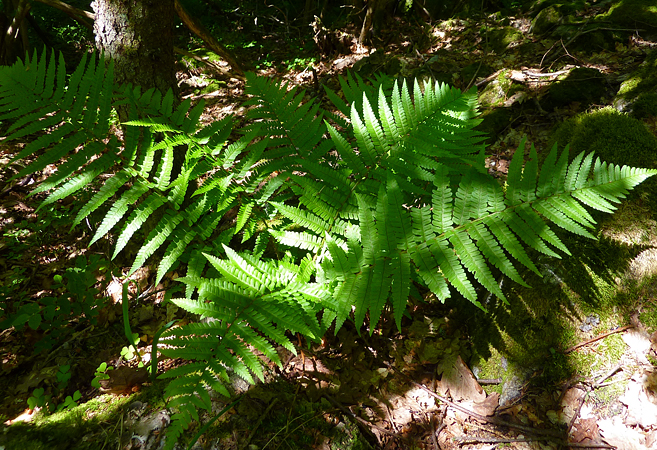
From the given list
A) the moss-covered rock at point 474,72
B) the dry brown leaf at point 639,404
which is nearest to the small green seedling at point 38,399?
the dry brown leaf at point 639,404

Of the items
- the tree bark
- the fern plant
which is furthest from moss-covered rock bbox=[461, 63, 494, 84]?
the tree bark

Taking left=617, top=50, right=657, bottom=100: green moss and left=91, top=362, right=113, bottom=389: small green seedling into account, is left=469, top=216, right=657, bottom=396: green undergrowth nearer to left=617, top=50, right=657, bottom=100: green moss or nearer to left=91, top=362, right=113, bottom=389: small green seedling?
left=617, top=50, right=657, bottom=100: green moss

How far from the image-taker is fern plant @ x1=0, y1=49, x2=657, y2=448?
58.6 inches

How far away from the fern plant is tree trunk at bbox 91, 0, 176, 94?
64 cm

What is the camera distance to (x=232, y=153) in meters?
2.03

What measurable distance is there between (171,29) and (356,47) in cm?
402

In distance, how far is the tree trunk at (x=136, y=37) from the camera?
2.58 meters

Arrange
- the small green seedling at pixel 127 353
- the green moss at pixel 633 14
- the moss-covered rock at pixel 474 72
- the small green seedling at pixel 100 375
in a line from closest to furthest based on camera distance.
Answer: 1. the small green seedling at pixel 100 375
2. the small green seedling at pixel 127 353
3. the green moss at pixel 633 14
4. the moss-covered rock at pixel 474 72

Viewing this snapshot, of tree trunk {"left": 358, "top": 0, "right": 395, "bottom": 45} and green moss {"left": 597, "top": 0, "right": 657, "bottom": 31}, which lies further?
tree trunk {"left": 358, "top": 0, "right": 395, "bottom": 45}

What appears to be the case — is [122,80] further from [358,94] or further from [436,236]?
[436,236]

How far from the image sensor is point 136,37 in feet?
8.65

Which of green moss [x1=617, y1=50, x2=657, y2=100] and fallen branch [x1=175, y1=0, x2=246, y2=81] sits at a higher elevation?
fallen branch [x1=175, y1=0, x2=246, y2=81]

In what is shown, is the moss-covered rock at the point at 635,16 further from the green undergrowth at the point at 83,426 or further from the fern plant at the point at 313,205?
the green undergrowth at the point at 83,426

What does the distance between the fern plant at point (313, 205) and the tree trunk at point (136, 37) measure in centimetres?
64
